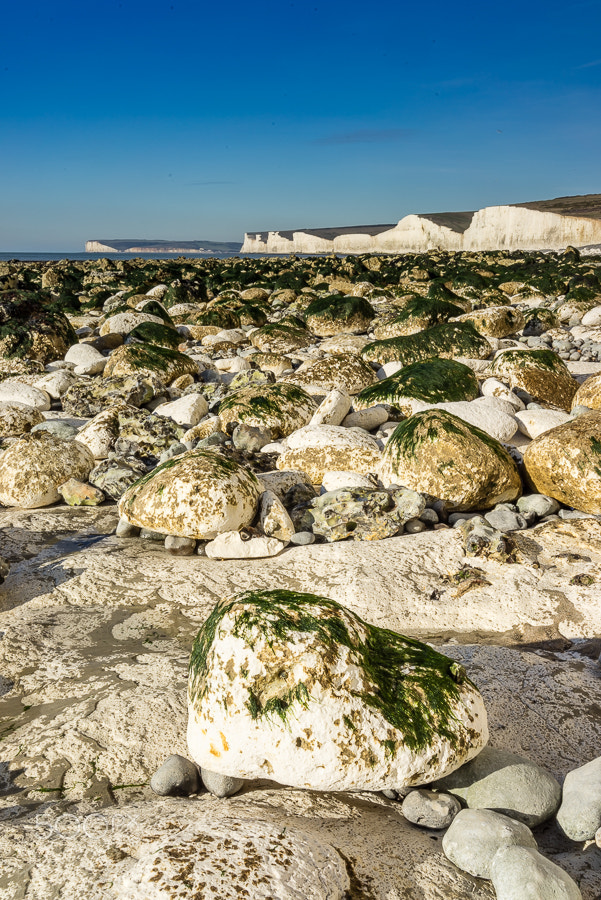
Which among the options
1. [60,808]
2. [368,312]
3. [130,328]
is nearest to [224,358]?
[130,328]

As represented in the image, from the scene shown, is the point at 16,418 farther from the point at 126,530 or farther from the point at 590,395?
the point at 590,395

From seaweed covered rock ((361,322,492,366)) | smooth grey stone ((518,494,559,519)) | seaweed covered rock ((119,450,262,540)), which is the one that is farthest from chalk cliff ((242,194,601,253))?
seaweed covered rock ((119,450,262,540))

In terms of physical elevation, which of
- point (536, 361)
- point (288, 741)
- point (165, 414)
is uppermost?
point (536, 361)

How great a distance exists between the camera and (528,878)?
168 cm

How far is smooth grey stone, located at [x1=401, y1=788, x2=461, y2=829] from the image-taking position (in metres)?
2.03

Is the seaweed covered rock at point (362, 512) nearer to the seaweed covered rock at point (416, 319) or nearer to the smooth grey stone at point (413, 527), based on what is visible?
the smooth grey stone at point (413, 527)

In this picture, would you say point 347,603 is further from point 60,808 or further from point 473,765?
point 60,808

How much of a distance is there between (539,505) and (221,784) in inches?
120

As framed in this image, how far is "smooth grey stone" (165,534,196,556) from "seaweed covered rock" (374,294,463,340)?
7.23 metres

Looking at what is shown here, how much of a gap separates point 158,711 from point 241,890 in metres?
1.01

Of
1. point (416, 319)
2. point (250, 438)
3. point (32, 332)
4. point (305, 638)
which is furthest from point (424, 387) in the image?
point (32, 332)

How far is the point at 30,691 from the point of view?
2.74m

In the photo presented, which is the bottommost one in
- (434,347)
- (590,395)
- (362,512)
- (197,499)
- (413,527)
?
(413,527)

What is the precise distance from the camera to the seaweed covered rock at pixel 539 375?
21.8ft
